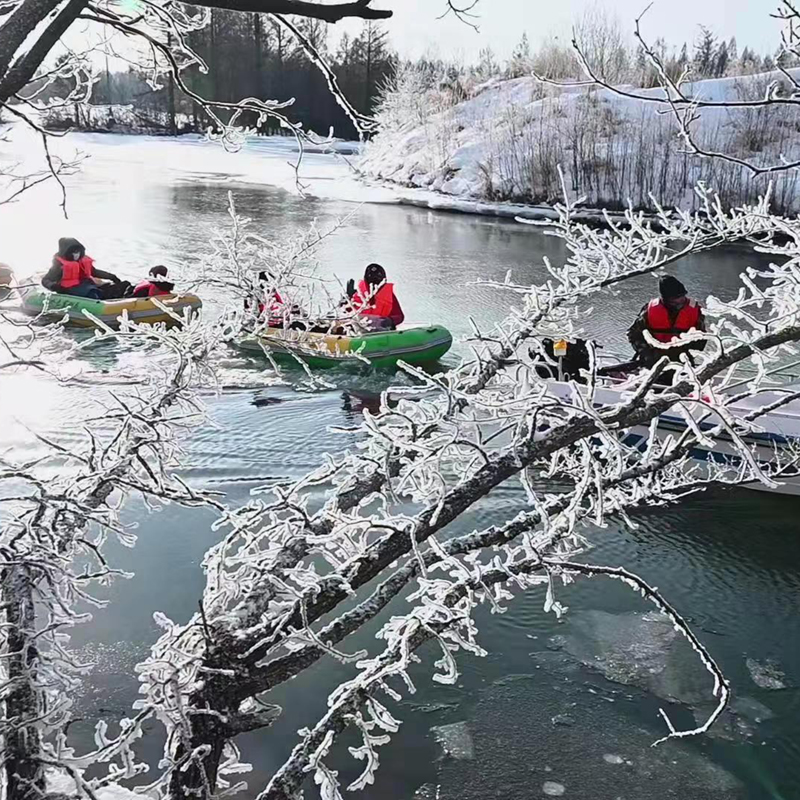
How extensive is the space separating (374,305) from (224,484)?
405cm

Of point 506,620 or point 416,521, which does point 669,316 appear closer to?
point 506,620

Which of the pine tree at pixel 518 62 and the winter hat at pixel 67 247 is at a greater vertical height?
the pine tree at pixel 518 62

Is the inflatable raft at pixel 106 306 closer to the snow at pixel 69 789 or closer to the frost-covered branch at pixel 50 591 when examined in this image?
the snow at pixel 69 789

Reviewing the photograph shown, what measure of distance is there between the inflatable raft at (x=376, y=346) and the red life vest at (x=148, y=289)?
76.5 inches

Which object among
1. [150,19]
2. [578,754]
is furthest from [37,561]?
[578,754]

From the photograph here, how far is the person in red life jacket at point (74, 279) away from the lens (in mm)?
12000

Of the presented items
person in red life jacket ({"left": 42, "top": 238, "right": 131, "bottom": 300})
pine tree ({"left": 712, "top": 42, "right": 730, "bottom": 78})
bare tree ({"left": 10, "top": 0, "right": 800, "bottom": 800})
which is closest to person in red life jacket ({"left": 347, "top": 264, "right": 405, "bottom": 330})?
person in red life jacket ({"left": 42, "top": 238, "right": 131, "bottom": 300})

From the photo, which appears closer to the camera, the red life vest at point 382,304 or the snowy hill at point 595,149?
the red life vest at point 382,304

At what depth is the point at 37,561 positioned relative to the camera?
2213 millimetres

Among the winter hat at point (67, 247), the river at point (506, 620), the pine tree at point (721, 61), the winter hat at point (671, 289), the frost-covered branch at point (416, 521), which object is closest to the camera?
the frost-covered branch at point (416, 521)

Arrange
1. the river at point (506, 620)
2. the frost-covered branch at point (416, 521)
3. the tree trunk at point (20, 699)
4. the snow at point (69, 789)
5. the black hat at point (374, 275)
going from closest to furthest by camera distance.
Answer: the frost-covered branch at point (416, 521)
the tree trunk at point (20, 699)
the snow at point (69, 789)
the river at point (506, 620)
the black hat at point (374, 275)

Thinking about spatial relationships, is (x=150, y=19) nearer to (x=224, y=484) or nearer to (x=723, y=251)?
(x=224, y=484)

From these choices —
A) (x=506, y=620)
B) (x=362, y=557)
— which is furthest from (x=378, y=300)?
(x=362, y=557)

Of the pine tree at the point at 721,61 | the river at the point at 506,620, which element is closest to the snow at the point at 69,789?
the river at the point at 506,620
